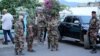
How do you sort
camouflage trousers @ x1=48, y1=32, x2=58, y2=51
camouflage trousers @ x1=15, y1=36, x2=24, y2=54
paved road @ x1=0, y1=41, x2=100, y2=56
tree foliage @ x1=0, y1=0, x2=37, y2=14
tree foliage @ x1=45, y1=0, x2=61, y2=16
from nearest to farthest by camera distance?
camouflage trousers @ x1=15, y1=36, x2=24, y2=54, paved road @ x1=0, y1=41, x2=100, y2=56, camouflage trousers @ x1=48, y1=32, x2=58, y2=51, tree foliage @ x1=0, y1=0, x2=37, y2=14, tree foliage @ x1=45, y1=0, x2=61, y2=16

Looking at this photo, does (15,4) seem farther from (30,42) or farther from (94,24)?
(94,24)

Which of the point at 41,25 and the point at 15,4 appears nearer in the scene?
the point at 41,25

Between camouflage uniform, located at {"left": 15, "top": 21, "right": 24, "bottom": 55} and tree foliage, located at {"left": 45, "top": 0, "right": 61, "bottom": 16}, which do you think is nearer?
camouflage uniform, located at {"left": 15, "top": 21, "right": 24, "bottom": 55}

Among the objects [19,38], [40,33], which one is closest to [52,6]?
[40,33]

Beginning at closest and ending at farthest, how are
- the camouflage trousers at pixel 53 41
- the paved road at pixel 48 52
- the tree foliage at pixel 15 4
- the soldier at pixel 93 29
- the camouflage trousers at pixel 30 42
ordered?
the paved road at pixel 48 52 → the soldier at pixel 93 29 → the camouflage trousers at pixel 30 42 → the camouflage trousers at pixel 53 41 → the tree foliage at pixel 15 4

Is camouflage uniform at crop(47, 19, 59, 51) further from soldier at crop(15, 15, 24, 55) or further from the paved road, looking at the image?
soldier at crop(15, 15, 24, 55)

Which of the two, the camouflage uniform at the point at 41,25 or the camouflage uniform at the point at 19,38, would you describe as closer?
the camouflage uniform at the point at 19,38

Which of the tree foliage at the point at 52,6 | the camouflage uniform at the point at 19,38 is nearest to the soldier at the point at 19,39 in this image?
the camouflage uniform at the point at 19,38

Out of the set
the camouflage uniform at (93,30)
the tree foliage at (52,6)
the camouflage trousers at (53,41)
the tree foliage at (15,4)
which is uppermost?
the tree foliage at (15,4)

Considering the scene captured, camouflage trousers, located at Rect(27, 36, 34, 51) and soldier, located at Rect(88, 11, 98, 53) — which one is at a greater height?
soldier, located at Rect(88, 11, 98, 53)

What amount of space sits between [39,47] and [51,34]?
1.51m

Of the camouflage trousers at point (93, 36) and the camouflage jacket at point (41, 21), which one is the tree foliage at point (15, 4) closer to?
the camouflage jacket at point (41, 21)

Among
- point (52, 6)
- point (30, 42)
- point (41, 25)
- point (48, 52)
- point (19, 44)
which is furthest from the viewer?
point (52, 6)

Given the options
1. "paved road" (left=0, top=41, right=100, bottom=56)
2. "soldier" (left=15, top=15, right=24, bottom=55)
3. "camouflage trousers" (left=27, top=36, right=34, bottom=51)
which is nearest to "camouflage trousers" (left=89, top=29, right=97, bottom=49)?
"paved road" (left=0, top=41, right=100, bottom=56)
